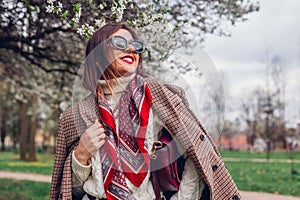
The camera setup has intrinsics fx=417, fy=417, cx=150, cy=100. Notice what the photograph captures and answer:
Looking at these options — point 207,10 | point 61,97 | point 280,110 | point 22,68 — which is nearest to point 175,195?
point 207,10

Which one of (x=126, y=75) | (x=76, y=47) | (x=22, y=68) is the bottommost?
(x=22, y=68)

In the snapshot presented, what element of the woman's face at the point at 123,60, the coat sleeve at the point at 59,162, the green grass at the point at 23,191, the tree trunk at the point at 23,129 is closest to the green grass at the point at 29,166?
the tree trunk at the point at 23,129

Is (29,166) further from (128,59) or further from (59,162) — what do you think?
(128,59)

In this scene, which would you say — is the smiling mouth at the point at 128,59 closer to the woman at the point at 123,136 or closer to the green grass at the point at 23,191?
the woman at the point at 123,136

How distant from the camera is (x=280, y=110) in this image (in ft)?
139

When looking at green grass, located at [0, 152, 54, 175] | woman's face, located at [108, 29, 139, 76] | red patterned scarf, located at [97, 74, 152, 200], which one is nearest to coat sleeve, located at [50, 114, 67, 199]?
red patterned scarf, located at [97, 74, 152, 200]

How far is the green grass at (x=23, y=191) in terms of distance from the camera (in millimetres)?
9034

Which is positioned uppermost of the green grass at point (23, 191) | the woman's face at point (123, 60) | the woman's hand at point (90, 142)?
the woman's face at point (123, 60)

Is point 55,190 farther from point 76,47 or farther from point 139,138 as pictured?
point 76,47

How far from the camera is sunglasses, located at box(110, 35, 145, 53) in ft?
7.79

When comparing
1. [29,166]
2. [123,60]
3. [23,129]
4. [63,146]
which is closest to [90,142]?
[63,146]

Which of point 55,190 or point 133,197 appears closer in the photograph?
point 133,197

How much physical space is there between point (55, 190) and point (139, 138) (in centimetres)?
64

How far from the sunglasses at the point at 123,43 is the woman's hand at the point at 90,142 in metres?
0.45
